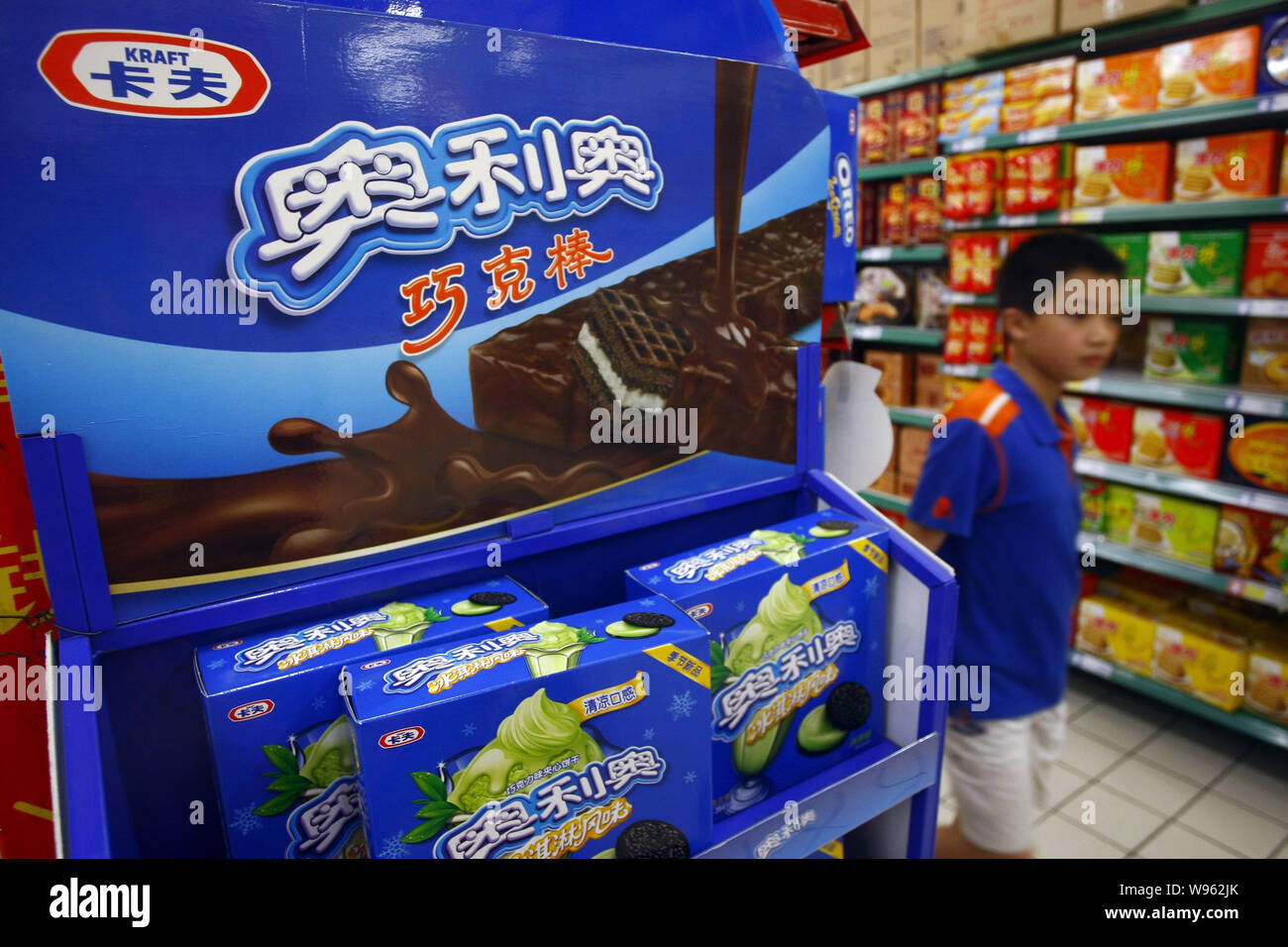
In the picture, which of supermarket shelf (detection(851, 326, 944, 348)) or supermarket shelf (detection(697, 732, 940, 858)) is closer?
supermarket shelf (detection(697, 732, 940, 858))

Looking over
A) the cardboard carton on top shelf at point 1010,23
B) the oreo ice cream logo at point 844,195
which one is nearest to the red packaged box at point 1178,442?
the cardboard carton on top shelf at point 1010,23

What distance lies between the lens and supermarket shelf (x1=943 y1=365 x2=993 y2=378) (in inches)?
139

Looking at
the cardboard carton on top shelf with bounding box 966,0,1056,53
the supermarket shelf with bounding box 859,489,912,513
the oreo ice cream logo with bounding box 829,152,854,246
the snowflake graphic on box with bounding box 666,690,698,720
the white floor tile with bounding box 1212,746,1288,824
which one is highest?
the cardboard carton on top shelf with bounding box 966,0,1056,53

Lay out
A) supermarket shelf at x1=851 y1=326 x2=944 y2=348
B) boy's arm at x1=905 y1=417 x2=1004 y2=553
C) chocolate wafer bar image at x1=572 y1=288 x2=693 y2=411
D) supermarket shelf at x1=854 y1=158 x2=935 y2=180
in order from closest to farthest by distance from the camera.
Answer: chocolate wafer bar image at x1=572 y1=288 x2=693 y2=411 < boy's arm at x1=905 y1=417 x2=1004 y2=553 < supermarket shelf at x1=854 y1=158 x2=935 y2=180 < supermarket shelf at x1=851 y1=326 x2=944 y2=348

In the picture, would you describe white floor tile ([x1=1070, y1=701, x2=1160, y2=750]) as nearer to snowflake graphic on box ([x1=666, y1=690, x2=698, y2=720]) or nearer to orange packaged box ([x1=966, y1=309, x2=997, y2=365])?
orange packaged box ([x1=966, y1=309, x2=997, y2=365])

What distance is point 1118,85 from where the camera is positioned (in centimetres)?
289

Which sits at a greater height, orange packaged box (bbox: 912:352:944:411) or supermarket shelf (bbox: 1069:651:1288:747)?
orange packaged box (bbox: 912:352:944:411)

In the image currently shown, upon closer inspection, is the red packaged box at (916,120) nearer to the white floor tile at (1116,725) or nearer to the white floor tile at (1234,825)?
the white floor tile at (1116,725)

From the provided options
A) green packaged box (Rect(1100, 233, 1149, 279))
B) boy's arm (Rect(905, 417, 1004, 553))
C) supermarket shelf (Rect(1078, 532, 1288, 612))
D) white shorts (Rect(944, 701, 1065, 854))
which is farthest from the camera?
green packaged box (Rect(1100, 233, 1149, 279))

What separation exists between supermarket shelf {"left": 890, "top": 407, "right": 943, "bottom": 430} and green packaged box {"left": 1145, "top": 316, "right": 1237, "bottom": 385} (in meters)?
0.98

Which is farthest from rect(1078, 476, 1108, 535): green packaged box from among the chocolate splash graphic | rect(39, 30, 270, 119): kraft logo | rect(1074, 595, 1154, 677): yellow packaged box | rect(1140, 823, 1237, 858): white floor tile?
rect(39, 30, 270, 119): kraft logo

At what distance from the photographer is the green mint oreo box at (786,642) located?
3.78 ft

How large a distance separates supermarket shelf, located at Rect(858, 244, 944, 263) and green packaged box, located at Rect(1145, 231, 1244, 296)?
3.17ft

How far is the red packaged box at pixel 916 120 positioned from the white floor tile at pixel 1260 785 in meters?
2.73
